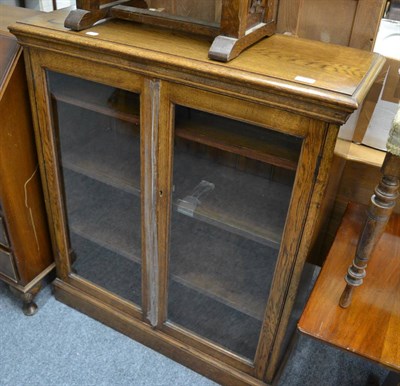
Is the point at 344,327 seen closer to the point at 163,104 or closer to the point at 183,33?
the point at 163,104

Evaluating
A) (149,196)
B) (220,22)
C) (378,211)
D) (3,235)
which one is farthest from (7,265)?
(378,211)

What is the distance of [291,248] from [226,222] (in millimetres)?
207

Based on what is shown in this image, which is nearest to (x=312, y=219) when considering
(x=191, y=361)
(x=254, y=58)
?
(x=254, y=58)

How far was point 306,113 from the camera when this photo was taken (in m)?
0.81

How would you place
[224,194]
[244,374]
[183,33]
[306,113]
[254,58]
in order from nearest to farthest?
[306,113] → [254,58] → [183,33] → [224,194] → [244,374]

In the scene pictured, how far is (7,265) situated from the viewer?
4.73ft

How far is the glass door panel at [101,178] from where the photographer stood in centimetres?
111

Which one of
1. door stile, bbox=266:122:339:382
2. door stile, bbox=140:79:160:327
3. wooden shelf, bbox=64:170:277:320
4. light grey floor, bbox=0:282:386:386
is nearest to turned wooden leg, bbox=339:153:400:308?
door stile, bbox=266:122:339:382

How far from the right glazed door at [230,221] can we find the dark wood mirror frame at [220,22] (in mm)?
121

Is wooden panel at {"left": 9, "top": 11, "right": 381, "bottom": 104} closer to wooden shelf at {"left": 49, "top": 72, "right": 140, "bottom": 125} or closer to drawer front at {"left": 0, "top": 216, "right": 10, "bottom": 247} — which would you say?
wooden shelf at {"left": 49, "top": 72, "right": 140, "bottom": 125}

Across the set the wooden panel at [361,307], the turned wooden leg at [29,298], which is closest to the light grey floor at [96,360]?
the turned wooden leg at [29,298]

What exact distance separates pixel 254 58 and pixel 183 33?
8.5 inches

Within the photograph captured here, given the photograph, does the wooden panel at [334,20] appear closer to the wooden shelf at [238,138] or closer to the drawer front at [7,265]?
the wooden shelf at [238,138]

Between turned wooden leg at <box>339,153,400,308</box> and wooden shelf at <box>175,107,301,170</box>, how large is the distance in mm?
174
